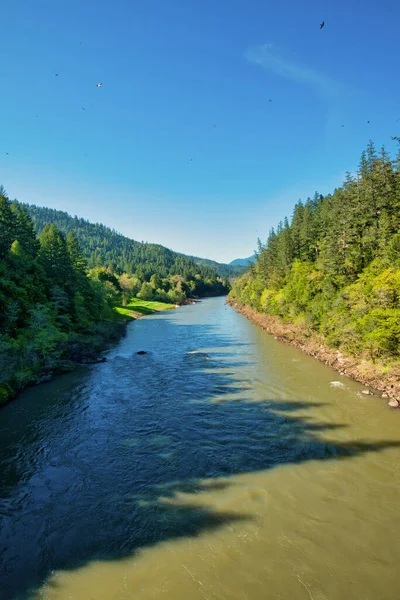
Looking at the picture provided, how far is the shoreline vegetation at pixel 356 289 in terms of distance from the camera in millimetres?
25259

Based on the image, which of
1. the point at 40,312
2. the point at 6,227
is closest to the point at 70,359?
the point at 40,312

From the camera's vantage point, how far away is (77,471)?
47.0 ft

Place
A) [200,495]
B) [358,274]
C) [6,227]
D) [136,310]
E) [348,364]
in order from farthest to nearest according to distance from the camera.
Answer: [136,310]
[6,227]
[358,274]
[348,364]
[200,495]

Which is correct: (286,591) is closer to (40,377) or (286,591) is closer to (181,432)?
(181,432)

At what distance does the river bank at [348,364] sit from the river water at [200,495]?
1.56 meters

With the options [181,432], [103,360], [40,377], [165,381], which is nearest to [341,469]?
[181,432]

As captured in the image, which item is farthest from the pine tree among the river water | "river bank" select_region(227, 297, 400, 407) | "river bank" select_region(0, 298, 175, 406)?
"river bank" select_region(227, 297, 400, 407)

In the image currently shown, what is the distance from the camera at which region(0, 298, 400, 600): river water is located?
358 inches

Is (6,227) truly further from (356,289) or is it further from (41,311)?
(356,289)

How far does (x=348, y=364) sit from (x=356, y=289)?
28.6 ft

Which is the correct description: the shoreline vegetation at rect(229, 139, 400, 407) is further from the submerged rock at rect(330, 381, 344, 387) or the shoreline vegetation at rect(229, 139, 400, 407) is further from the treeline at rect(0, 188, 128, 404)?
the treeline at rect(0, 188, 128, 404)

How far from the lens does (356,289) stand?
3231 centimetres

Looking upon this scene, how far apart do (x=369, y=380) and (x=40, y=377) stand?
28906 millimetres

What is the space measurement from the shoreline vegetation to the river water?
429 centimetres
